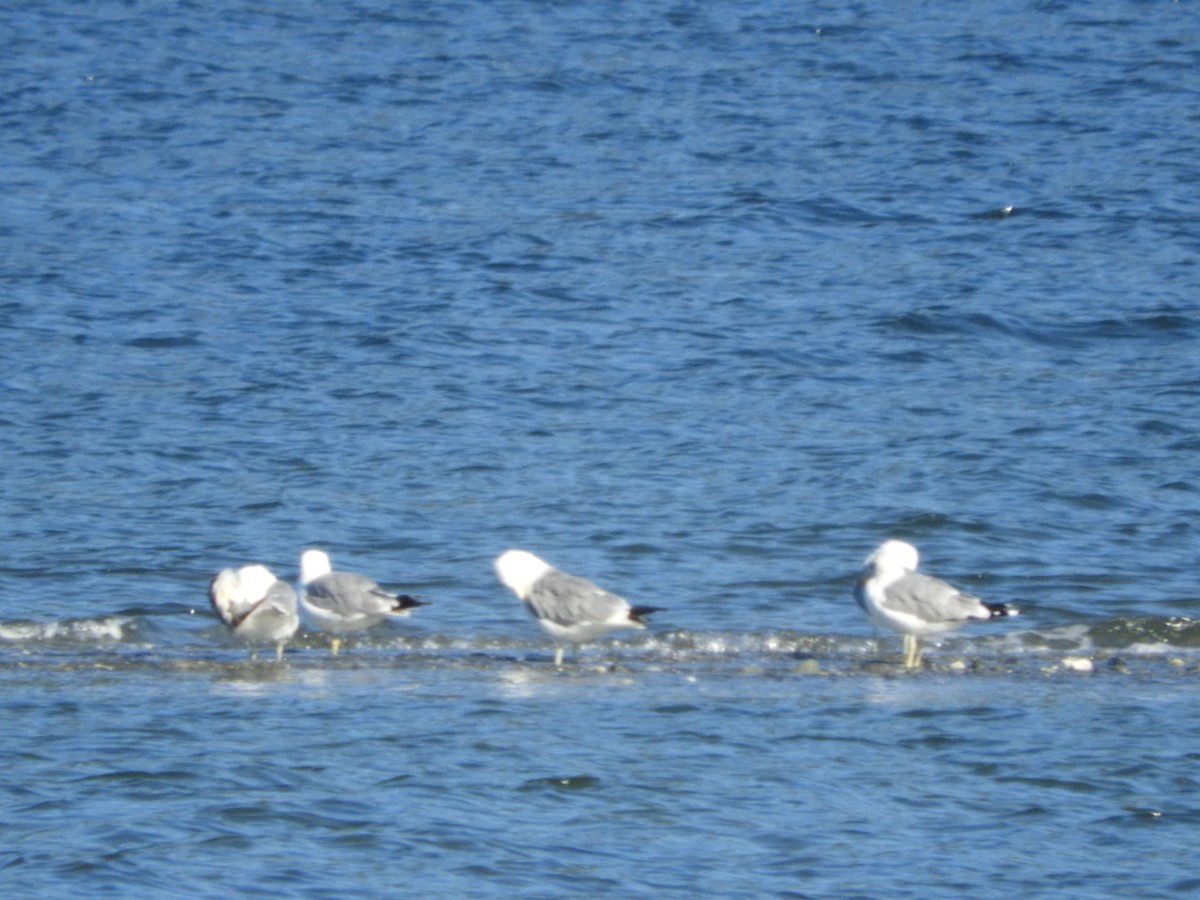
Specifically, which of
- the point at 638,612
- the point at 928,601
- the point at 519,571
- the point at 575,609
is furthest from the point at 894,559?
the point at 519,571

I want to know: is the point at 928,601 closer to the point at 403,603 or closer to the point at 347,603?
the point at 403,603

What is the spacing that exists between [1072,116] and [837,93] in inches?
125

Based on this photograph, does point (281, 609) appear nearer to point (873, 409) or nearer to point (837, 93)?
point (873, 409)

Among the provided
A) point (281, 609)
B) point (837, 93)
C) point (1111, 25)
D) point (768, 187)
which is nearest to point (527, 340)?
point (768, 187)

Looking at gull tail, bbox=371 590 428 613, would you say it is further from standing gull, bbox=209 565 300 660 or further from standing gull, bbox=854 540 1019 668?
standing gull, bbox=854 540 1019 668

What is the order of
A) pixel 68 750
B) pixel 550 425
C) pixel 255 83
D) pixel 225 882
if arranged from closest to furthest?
pixel 225 882 → pixel 68 750 → pixel 550 425 → pixel 255 83

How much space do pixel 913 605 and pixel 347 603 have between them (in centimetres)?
300

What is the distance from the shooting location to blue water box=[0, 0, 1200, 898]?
26.0ft

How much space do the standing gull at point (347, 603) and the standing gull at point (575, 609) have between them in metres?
0.67

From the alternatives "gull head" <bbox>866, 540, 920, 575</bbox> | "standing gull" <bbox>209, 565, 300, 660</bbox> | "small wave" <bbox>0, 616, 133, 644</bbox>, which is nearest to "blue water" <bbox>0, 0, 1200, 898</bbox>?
"small wave" <bbox>0, 616, 133, 644</bbox>

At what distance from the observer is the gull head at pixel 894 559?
11.1 meters

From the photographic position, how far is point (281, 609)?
11.0 meters

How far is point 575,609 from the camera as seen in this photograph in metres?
10.8

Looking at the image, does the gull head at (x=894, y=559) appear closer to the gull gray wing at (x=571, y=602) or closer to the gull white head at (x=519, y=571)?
the gull gray wing at (x=571, y=602)
